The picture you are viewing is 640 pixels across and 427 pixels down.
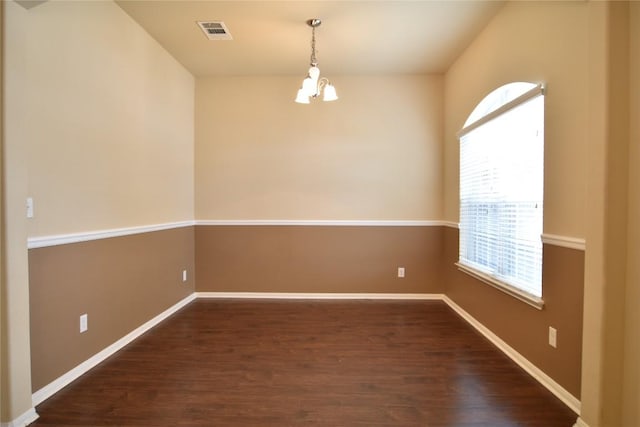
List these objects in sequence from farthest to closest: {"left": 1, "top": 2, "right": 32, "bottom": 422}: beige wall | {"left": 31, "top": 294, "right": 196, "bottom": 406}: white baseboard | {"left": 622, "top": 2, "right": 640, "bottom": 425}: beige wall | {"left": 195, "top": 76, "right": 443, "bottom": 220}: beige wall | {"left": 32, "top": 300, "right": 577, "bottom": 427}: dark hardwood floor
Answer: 1. {"left": 195, "top": 76, "right": 443, "bottom": 220}: beige wall
2. {"left": 31, "top": 294, "right": 196, "bottom": 406}: white baseboard
3. {"left": 32, "top": 300, "right": 577, "bottom": 427}: dark hardwood floor
4. {"left": 1, "top": 2, "right": 32, "bottom": 422}: beige wall
5. {"left": 622, "top": 2, "right": 640, "bottom": 425}: beige wall

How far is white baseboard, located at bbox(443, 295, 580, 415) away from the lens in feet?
5.81

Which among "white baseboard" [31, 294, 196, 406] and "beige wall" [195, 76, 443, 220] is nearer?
"white baseboard" [31, 294, 196, 406]

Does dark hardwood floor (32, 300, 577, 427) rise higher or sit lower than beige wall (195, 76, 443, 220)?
lower

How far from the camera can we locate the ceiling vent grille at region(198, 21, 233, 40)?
2627 mm

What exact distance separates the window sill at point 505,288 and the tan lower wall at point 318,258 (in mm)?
683

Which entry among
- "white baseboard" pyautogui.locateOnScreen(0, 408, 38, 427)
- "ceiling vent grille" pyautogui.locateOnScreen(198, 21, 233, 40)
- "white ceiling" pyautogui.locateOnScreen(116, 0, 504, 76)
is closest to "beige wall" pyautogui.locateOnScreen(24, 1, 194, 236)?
"white ceiling" pyautogui.locateOnScreen(116, 0, 504, 76)

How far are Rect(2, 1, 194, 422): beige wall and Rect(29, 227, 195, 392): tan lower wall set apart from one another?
0.18 metres

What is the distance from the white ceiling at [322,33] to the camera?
2410 mm

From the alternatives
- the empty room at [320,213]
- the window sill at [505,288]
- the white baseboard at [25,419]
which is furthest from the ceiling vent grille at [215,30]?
the window sill at [505,288]

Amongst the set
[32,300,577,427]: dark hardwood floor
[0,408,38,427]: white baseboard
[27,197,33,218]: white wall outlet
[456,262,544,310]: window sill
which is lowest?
[32,300,577,427]: dark hardwood floor

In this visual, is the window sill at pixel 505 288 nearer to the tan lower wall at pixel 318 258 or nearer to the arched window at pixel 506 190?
the arched window at pixel 506 190

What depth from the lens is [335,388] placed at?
1.95 m

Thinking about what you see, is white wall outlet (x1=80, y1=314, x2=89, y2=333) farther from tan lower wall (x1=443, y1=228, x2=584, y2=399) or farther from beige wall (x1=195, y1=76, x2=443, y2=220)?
tan lower wall (x1=443, y1=228, x2=584, y2=399)

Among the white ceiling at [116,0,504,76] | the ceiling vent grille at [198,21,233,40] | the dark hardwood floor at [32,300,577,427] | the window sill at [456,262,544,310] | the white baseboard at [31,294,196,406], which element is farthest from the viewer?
the ceiling vent grille at [198,21,233,40]
